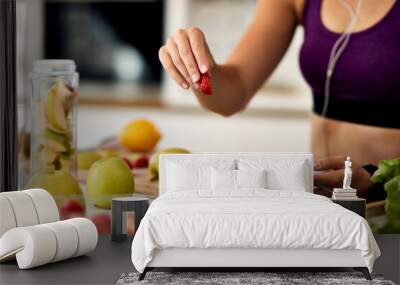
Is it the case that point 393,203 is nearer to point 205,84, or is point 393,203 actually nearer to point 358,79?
point 358,79

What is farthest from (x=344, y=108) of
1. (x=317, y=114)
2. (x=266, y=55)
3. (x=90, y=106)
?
(x=90, y=106)

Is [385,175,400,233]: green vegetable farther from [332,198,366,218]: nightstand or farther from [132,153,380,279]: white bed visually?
[132,153,380,279]: white bed

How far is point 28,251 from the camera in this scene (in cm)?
325

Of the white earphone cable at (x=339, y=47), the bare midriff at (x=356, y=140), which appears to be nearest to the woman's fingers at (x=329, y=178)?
the bare midriff at (x=356, y=140)

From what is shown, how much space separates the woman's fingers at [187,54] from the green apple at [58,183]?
3.22 feet

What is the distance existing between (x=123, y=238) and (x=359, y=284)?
1.35 metres

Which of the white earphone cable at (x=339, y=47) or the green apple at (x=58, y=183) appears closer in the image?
the white earphone cable at (x=339, y=47)

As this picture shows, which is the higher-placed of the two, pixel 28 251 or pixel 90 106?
pixel 90 106

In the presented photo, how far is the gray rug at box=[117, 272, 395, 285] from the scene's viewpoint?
10.2 feet

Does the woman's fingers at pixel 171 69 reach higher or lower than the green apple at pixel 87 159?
higher

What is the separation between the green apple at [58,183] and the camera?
4.05m

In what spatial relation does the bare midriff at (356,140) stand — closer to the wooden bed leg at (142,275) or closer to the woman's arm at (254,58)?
the woman's arm at (254,58)

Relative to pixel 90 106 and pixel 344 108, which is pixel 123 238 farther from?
pixel 90 106

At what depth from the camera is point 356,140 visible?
3.89 metres
